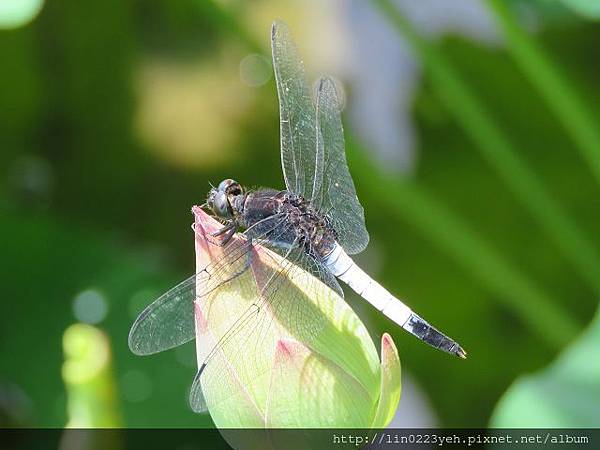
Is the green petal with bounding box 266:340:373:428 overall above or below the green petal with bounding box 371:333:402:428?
below

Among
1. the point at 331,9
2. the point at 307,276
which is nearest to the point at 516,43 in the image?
the point at 307,276

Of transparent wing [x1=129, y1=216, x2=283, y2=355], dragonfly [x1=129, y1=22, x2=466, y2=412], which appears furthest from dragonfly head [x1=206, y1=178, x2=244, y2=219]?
transparent wing [x1=129, y1=216, x2=283, y2=355]

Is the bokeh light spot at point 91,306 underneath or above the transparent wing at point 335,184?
underneath

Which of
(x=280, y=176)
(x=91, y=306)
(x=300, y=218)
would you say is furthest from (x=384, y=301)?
(x=280, y=176)

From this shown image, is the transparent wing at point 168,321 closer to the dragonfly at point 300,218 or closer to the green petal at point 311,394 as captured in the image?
the dragonfly at point 300,218

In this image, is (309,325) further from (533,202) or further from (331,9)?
(331,9)

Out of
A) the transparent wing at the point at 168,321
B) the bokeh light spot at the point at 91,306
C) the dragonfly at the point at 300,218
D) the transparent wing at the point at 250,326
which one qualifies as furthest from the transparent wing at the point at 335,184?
the bokeh light spot at the point at 91,306

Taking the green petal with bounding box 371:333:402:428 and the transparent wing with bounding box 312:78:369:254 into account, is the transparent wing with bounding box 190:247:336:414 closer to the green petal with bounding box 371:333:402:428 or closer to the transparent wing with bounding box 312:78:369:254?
the green petal with bounding box 371:333:402:428
